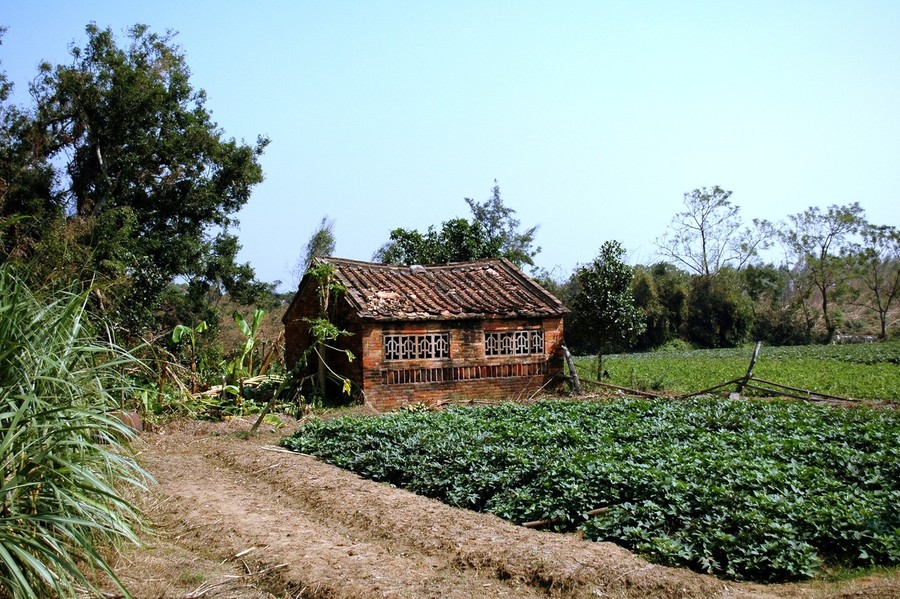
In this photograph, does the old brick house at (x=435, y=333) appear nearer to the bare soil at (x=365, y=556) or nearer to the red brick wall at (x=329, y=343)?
the red brick wall at (x=329, y=343)

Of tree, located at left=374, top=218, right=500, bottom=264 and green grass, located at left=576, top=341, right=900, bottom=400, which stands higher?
tree, located at left=374, top=218, right=500, bottom=264

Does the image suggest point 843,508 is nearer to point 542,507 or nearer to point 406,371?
point 542,507

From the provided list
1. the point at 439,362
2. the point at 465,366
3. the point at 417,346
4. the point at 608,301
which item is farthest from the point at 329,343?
the point at 608,301

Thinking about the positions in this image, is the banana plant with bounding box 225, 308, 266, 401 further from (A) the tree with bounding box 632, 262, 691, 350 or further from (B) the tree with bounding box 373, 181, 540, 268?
(A) the tree with bounding box 632, 262, 691, 350

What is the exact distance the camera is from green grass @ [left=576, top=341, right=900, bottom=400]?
20.5 m

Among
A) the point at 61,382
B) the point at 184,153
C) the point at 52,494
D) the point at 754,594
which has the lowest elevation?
the point at 754,594

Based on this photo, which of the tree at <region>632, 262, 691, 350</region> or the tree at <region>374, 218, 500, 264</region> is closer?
the tree at <region>374, 218, 500, 264</region>

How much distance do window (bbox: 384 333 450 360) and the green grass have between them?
6.07 m

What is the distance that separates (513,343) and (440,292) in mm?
2174

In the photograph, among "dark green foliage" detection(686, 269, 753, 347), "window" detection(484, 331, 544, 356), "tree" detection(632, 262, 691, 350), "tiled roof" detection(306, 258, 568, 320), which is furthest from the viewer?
"dark green foliage" detection(686, 269, 753, 347)

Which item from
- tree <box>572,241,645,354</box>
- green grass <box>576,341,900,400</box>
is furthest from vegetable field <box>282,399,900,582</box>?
tree <box>572,241,645,354</box>

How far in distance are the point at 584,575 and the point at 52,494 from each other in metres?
3.93

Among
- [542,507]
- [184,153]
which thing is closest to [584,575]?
[542,507]

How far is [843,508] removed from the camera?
704 cm
